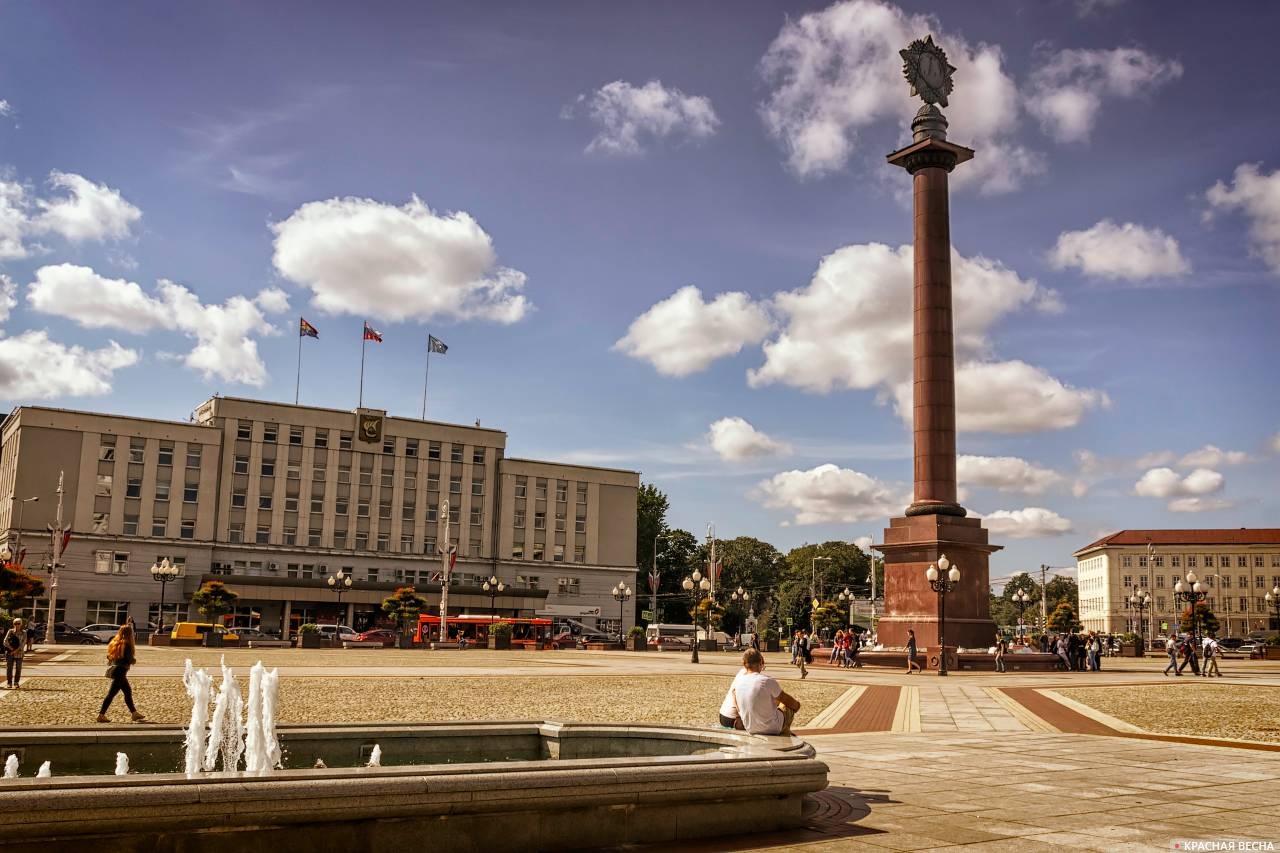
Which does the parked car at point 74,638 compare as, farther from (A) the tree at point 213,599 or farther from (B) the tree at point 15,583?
(B) the tree at point 15,583

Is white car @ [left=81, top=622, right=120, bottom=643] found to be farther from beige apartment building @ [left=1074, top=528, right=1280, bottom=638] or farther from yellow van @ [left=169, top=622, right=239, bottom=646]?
beige apartment building @ [left=1074, top=528, right=1280, bottom=638]

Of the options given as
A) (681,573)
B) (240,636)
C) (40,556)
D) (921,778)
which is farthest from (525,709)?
(681,573)

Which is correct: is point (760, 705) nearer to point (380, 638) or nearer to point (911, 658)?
point (911, 658)

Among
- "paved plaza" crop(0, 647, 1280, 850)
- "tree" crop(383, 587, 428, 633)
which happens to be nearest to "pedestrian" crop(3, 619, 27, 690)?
"paved plaza" crop(0, 647, 1280, 850)

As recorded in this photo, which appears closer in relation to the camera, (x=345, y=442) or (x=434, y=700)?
(x=434, y=700)

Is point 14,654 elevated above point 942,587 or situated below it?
below

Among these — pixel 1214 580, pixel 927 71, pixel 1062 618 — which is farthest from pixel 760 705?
pixel 1214 580

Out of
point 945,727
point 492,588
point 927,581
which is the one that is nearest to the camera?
point 945,727

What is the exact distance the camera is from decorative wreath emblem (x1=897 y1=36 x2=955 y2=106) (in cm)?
4531

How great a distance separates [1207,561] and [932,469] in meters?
130

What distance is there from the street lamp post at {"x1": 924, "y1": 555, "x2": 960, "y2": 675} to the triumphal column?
1.16 meters

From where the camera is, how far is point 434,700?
22453 mm

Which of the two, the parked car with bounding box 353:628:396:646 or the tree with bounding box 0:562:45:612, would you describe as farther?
the parked car with bounding box 353:628:396:646

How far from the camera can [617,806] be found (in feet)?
26.3
